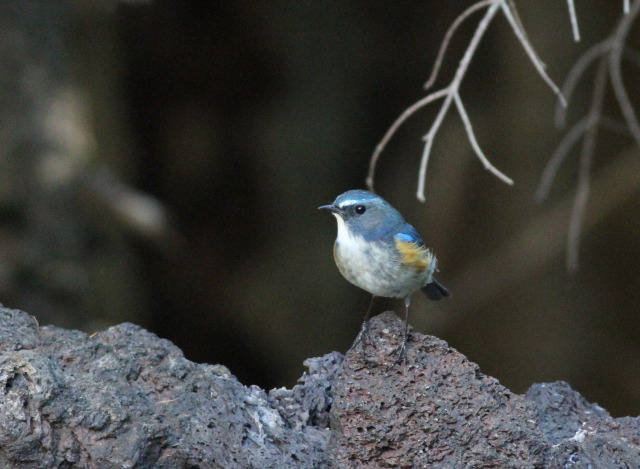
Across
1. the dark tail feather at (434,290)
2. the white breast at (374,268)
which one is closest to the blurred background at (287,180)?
the dark tail feather at (434,290)

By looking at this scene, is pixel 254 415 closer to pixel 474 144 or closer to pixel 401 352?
pixel 401 352

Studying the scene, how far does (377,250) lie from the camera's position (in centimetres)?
353

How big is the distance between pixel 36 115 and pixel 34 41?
50 cm

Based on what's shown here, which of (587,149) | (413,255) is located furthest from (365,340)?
(587,149)

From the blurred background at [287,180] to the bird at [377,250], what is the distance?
9.12 ft

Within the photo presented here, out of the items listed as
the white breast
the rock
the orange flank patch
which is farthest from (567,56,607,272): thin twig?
the rock

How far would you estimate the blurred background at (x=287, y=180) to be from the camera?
20.5ft

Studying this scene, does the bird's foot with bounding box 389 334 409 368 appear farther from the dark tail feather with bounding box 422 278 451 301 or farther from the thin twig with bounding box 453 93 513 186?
the dark tail feather with bounding box 422 278 451 301

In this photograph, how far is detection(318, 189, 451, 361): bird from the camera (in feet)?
11.5

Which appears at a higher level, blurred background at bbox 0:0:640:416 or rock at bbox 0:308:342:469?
blurred background at bbox 0:0:640:416

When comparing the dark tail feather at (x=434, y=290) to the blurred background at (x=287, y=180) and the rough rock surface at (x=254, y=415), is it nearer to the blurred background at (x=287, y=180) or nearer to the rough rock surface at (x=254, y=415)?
the rough rock surface at (x=254, y=415)

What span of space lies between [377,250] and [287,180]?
5307mm

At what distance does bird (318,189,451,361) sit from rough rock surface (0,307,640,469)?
0.43 meters

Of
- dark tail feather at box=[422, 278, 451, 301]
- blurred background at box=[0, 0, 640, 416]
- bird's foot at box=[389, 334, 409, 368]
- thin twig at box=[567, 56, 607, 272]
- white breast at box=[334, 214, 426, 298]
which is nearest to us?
bird's foot at box=[389, 334, 409, 368]
